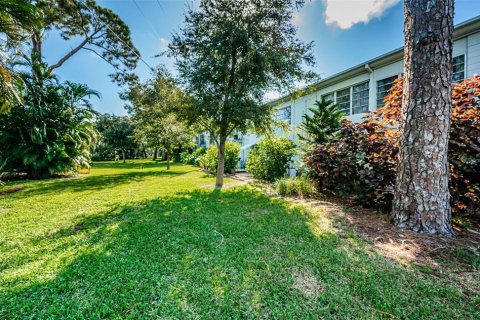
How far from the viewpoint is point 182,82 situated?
697 cm

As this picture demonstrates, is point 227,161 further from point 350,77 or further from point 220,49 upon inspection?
point 350,77

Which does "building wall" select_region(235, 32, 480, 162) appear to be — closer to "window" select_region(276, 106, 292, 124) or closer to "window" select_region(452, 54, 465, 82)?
"window" select_region(452, 54, 465, 82)

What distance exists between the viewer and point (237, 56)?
6.88 metres

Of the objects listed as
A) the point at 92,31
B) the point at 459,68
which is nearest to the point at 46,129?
the point at 92,31

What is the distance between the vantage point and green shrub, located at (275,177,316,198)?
6.27 m

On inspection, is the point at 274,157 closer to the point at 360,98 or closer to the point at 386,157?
the point at 386,157

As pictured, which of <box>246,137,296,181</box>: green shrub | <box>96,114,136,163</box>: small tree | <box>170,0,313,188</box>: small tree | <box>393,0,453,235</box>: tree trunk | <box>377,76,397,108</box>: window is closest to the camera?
<box>393,0,453,235</box>: tree trunk

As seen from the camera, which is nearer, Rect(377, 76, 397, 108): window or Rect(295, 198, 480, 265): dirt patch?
Rect(295, 198, 480, 265): dirt patch

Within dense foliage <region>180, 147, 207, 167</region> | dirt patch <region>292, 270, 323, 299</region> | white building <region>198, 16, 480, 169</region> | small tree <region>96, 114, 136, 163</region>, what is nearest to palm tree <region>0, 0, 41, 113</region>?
white building <region>198, 16, 480, 169</region>

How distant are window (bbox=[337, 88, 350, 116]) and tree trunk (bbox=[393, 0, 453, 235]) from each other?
702 cm

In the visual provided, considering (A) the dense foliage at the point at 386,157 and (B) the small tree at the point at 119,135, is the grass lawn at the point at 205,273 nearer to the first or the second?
(A) the dense foliage at the point at 386,157

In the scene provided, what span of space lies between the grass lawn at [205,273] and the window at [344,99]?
7.82m

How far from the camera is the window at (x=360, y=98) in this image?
357 inches

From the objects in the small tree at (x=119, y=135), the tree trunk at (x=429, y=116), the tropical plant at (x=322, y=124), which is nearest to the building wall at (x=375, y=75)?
the tropical plant at (x=322, y=124)
